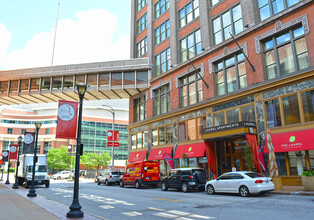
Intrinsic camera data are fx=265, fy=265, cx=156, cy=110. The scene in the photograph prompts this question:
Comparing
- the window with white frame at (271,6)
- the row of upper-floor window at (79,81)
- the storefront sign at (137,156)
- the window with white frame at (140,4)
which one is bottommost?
the storefront sign at (137,156)

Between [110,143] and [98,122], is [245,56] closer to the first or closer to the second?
[110,143]

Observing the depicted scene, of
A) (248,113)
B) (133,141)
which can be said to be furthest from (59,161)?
(248,113)

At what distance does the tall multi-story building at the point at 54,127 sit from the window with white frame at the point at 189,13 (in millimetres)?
64714

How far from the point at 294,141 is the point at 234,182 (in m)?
5.93

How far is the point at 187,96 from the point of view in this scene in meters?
29.7

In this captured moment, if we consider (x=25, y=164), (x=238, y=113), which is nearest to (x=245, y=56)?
(x=238, y=113)

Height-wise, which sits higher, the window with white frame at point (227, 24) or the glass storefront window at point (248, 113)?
the window with white frame at point (227, 24)

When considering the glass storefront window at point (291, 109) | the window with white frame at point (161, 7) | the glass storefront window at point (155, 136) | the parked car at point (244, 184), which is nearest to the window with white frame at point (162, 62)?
the window with white frame at point (161, 7)

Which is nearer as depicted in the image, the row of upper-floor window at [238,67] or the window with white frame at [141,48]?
the row of upper-floor window at [238,67]

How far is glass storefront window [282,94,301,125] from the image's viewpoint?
62.3 ft

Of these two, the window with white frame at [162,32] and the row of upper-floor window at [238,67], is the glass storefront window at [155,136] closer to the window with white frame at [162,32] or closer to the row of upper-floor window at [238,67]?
the row of upper-floor window at [238,67]

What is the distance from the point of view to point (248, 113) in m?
22.3

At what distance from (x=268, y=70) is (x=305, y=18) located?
447 centimetres

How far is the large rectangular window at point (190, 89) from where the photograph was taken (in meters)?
28.2
